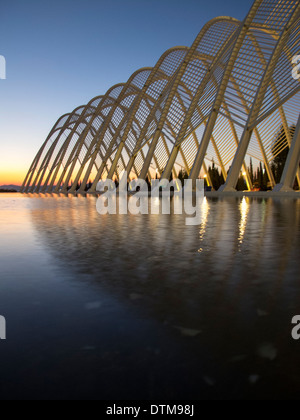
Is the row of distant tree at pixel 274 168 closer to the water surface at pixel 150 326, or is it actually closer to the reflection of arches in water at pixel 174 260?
the reflection of arches in water at pixel 174 260

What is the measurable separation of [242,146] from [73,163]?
38954 mm

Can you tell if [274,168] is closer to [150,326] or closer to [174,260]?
[174,260]

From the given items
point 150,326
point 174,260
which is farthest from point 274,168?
point 150,326

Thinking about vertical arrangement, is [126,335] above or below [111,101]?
below

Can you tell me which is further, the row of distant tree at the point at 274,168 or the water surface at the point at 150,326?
the row of distant tree at the point at 274,168

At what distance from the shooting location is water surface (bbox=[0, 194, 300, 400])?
1.16m

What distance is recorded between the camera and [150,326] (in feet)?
5.33

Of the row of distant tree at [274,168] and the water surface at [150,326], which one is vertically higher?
the row of distant tree at [274,168]

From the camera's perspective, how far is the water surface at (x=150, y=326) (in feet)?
3.79

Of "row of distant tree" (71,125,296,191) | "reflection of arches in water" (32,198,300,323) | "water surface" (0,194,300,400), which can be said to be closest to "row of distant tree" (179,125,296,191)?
"row of distant tree" (71,125,296,191)

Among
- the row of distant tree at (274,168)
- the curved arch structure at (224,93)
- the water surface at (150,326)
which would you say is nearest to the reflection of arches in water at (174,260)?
the water surface at (150,326)

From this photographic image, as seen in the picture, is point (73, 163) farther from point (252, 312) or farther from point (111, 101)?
point (252, 312)
